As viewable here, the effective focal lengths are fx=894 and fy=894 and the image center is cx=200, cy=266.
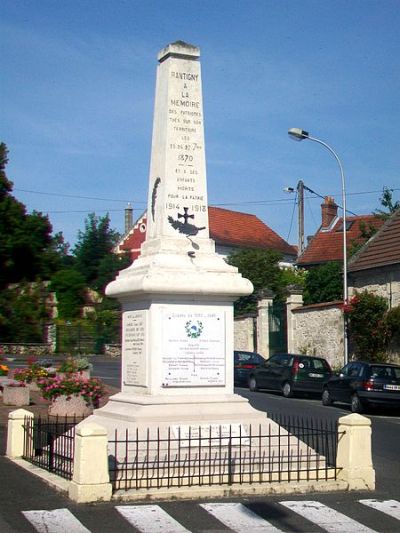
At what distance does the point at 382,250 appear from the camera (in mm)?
34438

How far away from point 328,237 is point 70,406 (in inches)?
1931

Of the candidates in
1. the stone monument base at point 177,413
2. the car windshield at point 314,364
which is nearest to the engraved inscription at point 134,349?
the stone monument base at point 177,413

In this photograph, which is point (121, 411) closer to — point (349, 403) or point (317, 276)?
point (349, 403)

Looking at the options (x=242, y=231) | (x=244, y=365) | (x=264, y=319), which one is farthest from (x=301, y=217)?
(x=244, y=365)

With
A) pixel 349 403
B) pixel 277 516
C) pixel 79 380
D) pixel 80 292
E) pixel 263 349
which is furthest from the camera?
pixel 80 292

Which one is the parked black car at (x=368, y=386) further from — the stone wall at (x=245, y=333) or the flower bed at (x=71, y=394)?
the stone wall at (x=245, y=333)

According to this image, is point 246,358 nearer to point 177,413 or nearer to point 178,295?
point 178,295

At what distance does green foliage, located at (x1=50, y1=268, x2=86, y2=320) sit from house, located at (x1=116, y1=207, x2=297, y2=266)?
785 centimetres

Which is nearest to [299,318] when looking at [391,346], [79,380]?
[391,346]

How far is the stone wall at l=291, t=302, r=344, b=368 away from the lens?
114 ft

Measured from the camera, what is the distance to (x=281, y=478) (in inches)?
417

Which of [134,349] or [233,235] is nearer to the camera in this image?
[134,349]

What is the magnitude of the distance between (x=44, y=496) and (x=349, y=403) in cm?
1603

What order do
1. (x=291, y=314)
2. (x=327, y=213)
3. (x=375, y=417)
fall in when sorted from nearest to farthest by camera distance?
(x=375, y=417), (x=291, y=314), (x=327, y=213)
